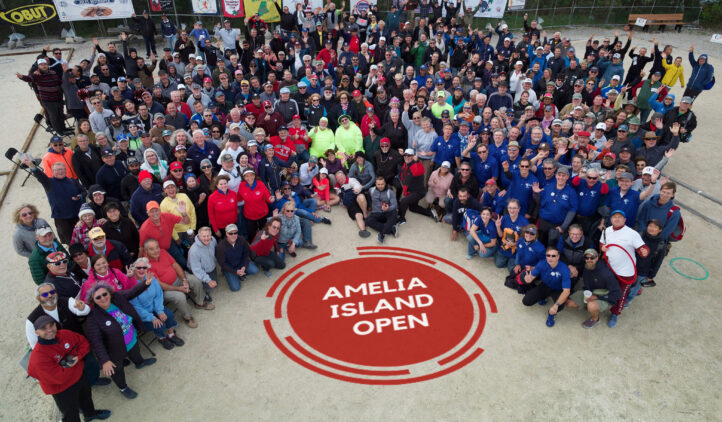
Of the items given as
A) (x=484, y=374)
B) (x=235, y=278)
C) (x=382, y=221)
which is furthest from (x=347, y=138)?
(x=484, y=374)

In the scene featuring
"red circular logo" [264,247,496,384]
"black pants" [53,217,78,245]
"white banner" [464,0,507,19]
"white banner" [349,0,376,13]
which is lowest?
"red circular logo" [264,247,496,384]

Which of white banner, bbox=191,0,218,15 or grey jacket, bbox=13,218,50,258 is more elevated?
white banner, bbox=191,0,218,15

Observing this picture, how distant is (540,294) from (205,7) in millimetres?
19864

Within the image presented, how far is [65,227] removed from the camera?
27.3 ft

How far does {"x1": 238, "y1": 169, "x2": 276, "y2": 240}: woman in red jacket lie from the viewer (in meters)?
8.85

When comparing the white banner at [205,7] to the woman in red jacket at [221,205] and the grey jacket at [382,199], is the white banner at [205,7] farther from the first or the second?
the grey jacket at [382,199]

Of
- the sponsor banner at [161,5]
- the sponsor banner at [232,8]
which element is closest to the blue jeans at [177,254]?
the sponsor banner at [232,8]

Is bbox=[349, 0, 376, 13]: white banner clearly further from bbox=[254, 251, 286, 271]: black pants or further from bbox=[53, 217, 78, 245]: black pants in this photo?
bbox=[53, 217, 78, 245]: black pants

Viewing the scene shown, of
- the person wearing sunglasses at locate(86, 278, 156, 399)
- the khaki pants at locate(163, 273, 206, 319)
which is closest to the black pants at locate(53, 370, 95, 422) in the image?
the person wearing sunglasses at locate(86, 278, 156, 399)

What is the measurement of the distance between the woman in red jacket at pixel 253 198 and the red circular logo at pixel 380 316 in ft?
4.39

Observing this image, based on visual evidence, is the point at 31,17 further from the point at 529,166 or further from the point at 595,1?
the point at 595,1

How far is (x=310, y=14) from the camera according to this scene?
16.9 m

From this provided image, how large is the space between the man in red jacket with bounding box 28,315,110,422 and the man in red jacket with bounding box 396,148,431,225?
6.63 meters

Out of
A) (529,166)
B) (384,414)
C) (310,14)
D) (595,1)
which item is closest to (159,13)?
(310,14)
